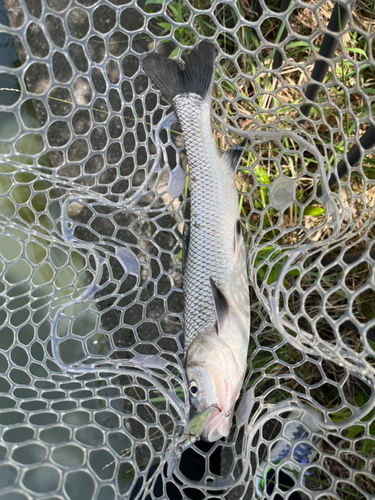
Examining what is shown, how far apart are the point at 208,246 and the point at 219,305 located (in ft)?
0.77

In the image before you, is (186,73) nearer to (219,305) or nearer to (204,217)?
(204,217)

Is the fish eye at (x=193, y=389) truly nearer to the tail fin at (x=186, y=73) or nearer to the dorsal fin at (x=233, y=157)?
the dorsal fin at (x=233, y=157)

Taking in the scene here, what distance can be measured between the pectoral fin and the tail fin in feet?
2.47

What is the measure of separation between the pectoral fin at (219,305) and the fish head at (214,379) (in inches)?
1.9

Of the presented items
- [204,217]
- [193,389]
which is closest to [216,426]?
[193,389]

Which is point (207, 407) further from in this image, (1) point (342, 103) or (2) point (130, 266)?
(1) point (342, 103)

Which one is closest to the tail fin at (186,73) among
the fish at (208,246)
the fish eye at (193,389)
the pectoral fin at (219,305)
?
the fish at (208,246)

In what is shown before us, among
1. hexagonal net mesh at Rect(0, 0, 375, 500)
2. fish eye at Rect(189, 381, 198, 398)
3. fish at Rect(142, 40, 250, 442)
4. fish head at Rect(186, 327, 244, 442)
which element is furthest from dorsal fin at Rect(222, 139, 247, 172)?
fish eye at Rect(189, 381, 198, 398)

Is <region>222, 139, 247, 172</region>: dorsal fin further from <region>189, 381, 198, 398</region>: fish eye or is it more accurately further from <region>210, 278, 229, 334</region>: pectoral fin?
<region>189, 381, 198, 398</region>: fish eye

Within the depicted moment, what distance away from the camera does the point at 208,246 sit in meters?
1.44

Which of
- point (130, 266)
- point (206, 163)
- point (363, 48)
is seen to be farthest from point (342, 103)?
point (130, 266)

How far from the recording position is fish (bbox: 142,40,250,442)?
4.47ft

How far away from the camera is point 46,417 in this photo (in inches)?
78.7

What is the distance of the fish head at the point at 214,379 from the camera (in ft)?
4.27
